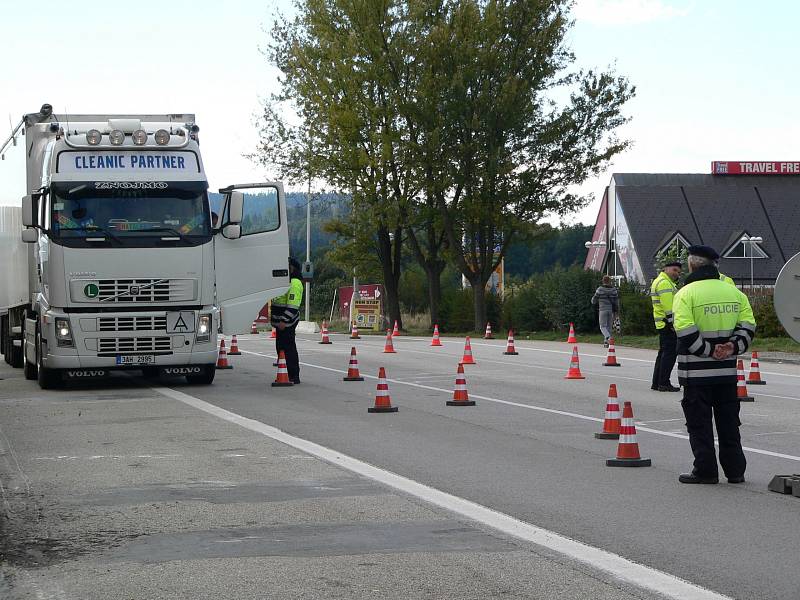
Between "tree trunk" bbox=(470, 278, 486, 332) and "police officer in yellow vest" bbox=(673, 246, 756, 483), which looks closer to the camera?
"police officer in yellow vest" bbox=(673, 246, 756, 483)

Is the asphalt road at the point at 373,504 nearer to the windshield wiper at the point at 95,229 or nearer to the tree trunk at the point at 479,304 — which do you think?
the windshield wiper at the point at 95,229

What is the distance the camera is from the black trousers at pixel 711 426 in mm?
9422

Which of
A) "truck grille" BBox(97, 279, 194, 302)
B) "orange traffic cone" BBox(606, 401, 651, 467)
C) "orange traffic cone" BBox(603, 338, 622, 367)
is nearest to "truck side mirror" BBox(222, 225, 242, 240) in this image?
"truck grille" BBox(97, 279, 194, 302)

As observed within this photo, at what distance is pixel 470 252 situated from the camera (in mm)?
48938

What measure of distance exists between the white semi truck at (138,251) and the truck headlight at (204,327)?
0.05ft

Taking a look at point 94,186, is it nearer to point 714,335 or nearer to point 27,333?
point 27,333

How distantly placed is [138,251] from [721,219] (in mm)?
63740

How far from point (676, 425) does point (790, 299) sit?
5013 millimetres

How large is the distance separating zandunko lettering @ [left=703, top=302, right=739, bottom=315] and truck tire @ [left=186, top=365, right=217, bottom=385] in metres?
10.8

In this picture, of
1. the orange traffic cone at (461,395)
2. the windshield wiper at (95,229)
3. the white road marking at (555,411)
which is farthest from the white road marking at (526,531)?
the windshield wiper at (95,229)

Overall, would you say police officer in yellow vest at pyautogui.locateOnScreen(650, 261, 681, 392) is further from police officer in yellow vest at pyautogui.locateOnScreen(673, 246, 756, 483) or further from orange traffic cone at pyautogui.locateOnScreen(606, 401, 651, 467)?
police officer in yellow vest at pyautogui.locateOnScreen(673, 246, 756, 483)

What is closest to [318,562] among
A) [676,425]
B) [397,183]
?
[676,425]

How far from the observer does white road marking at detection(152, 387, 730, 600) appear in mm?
6121

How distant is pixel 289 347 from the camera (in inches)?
773
